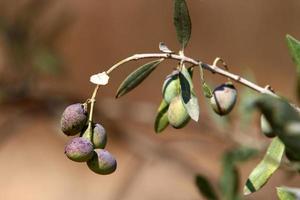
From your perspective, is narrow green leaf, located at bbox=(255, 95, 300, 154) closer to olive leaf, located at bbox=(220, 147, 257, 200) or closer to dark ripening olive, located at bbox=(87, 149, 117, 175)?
dark ripening olive, located at bbox=(87, 149, 117, 175)

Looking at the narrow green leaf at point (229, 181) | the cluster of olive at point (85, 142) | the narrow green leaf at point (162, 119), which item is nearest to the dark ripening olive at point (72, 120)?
the cluster of olive at point (85, 142)

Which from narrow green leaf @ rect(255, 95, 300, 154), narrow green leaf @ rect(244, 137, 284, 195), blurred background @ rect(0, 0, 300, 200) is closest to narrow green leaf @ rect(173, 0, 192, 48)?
narrow green leaf @ rect(244, 137, 284, 195)

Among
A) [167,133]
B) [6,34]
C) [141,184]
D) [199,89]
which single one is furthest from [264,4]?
[6,34]

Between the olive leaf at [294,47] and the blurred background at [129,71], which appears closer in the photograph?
the olive leaf at [294,47]

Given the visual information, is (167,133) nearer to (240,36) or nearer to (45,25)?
(240,36)

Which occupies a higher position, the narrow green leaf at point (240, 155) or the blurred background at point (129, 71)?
the blurred background at point (129, 71)

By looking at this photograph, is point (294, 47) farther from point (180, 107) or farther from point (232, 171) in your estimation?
point (232, 171)

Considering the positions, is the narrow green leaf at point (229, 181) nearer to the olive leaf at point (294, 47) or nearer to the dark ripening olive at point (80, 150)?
the olive leaf at point (294, 47)

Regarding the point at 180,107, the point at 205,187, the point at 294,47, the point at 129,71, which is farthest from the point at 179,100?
the point at 129,71
